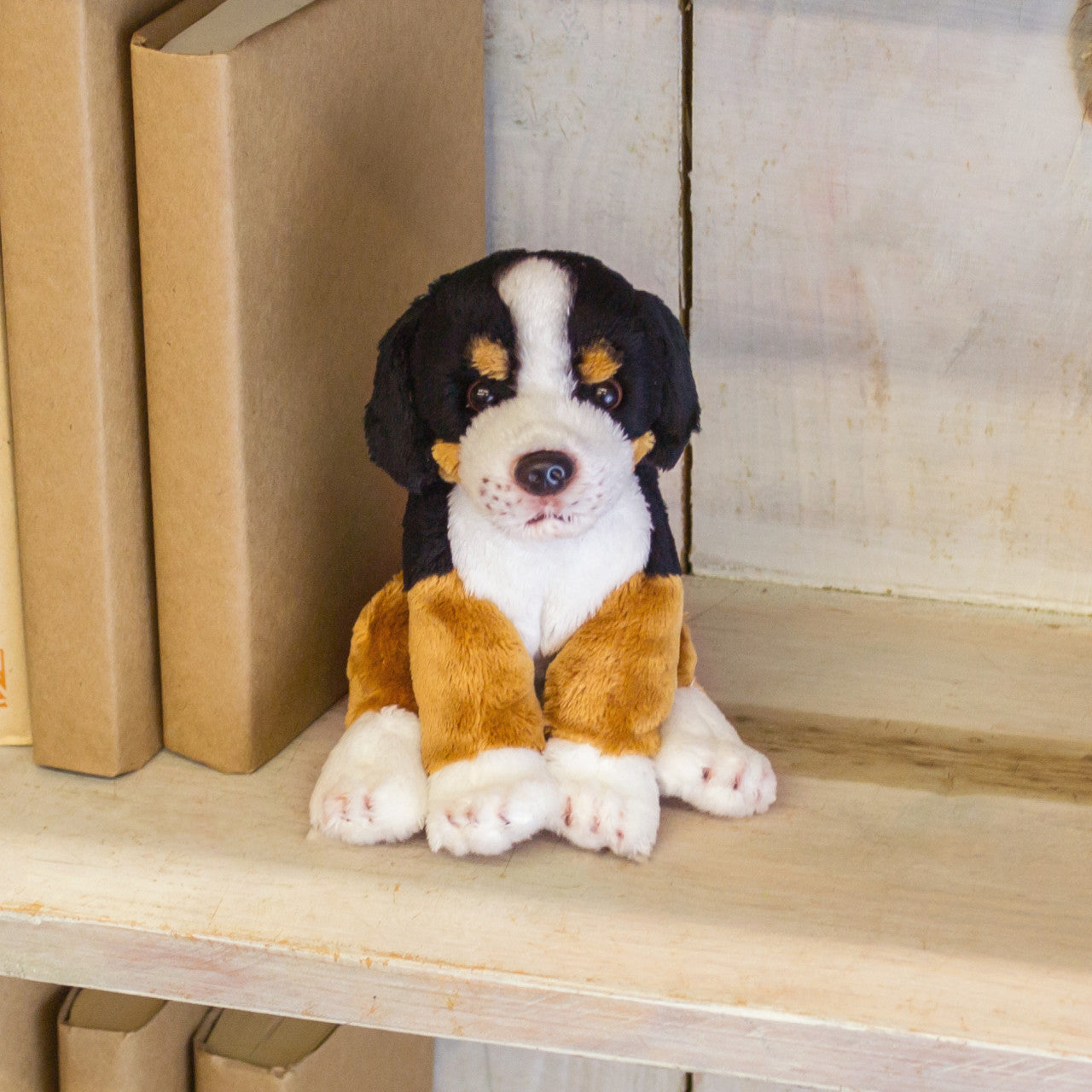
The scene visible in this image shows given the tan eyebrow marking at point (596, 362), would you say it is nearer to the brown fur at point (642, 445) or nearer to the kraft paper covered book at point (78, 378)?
the brown fur at point (642, 445)

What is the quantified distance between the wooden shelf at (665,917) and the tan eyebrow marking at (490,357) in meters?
0.21

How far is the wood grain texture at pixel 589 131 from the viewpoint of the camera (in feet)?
2.72

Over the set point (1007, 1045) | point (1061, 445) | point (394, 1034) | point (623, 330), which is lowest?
point (394, 1034)

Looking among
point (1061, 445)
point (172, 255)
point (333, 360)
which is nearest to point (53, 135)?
point (172, 255)

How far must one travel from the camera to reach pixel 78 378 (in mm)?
576

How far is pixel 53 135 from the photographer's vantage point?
547 mm

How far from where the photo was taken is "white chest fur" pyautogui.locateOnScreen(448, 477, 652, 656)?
612 mm

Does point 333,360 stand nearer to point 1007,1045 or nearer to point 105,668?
point 105,668

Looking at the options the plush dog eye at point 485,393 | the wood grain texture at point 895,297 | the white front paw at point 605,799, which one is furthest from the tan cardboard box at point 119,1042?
the wood grain texture at point 895,297

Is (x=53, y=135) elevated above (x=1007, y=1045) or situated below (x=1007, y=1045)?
above

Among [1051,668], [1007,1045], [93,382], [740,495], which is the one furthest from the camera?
[740,495]

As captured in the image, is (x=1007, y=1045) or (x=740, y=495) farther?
(x=740, y=495)

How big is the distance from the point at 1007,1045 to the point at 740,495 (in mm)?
488

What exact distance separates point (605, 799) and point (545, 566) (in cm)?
11
